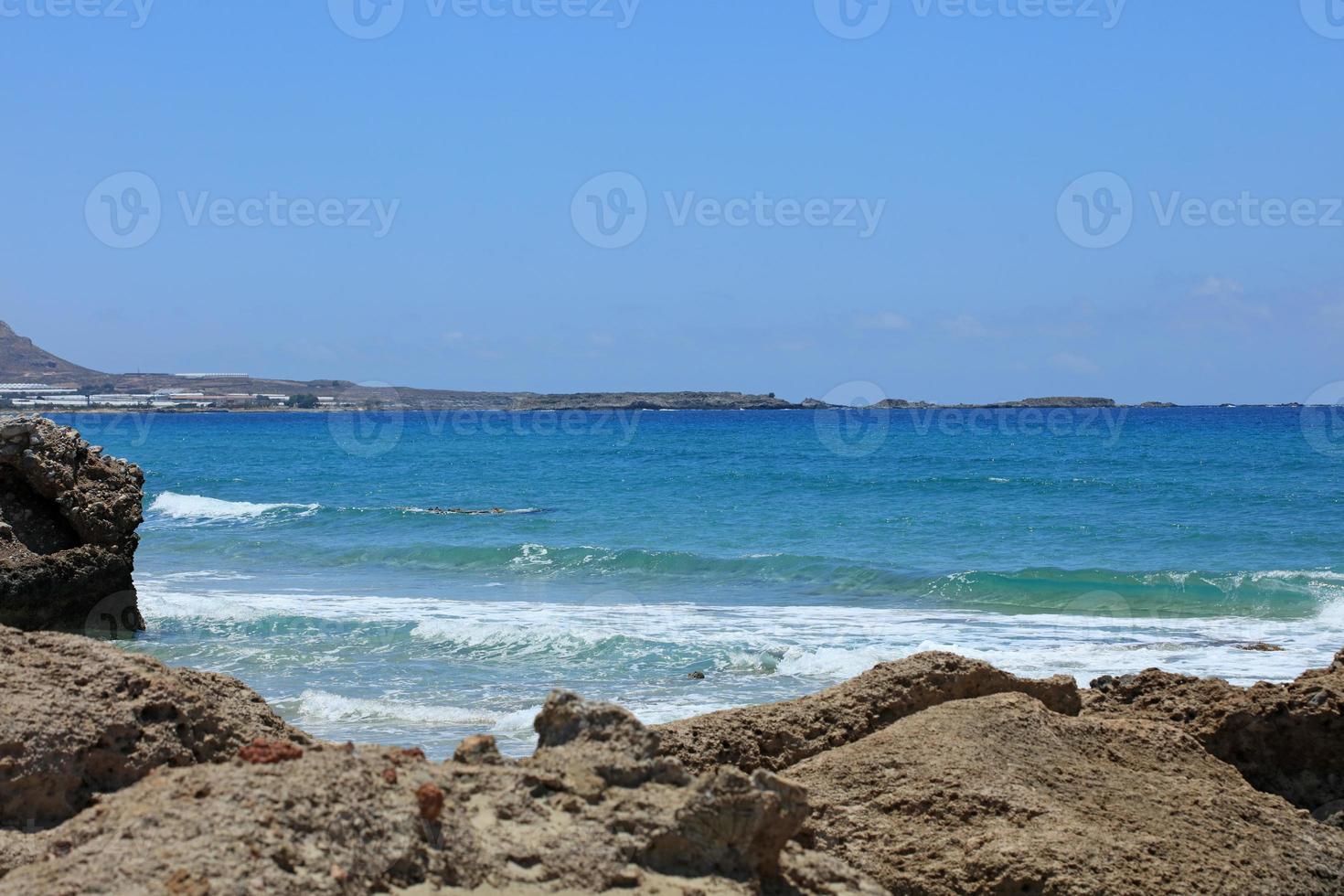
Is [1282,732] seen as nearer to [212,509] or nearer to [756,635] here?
[756,635]

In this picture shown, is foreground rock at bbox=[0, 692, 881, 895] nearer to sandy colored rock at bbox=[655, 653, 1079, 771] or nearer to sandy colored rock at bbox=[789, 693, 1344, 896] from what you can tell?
sandy colored rock at bbox=[789, 693, 1344, 896]

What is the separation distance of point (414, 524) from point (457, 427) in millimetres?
95025

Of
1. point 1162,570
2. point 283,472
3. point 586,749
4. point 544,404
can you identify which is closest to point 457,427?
point 544,404

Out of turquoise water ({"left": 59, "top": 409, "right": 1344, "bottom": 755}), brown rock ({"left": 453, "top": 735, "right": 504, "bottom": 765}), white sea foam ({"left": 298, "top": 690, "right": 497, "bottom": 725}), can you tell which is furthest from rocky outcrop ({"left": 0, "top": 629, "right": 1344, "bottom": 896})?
white sea foam ({"left": 298, "top": 690, "right": 497, "bottom": 725})

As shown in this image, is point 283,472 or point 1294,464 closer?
point 1294,464

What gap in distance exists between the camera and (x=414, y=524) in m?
31.2

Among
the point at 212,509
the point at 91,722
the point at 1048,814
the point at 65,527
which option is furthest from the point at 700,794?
the point at 212,509

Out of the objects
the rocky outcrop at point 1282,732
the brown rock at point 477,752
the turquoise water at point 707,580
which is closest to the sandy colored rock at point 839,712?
the rocky outcrop at point 1282,732

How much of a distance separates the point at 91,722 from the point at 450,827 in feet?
5.11

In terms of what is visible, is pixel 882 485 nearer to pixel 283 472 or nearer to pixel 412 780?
pixel 283 472

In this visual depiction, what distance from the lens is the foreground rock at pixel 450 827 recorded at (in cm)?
328

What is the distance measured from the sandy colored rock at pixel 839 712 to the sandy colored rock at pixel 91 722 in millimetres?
1746

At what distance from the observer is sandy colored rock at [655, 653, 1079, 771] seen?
18.1ft

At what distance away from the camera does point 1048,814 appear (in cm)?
472
